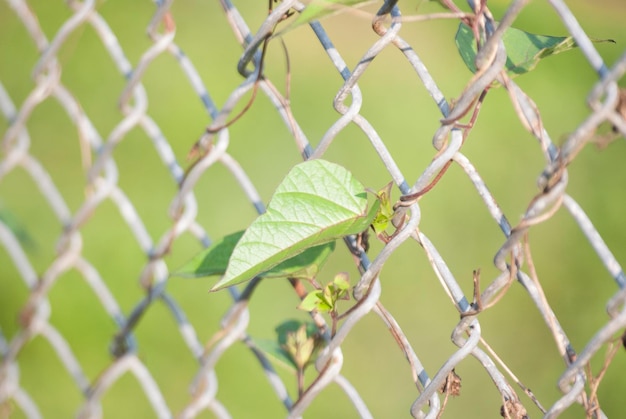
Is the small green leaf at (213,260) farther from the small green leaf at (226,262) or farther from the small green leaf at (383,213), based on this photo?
the small green leaf at (383,213)

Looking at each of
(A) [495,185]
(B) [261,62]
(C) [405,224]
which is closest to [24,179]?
(A) [495,185]

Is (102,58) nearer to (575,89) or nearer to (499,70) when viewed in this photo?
(575,89)

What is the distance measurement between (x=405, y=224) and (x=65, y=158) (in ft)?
7.80

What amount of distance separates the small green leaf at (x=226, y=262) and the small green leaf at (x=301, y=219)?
95 mm

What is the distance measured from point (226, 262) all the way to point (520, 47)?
0.47 meters

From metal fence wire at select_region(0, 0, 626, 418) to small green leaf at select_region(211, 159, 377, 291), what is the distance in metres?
0.06

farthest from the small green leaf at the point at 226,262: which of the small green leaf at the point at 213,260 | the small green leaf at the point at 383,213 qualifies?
the small green leaf at the point at 383,213

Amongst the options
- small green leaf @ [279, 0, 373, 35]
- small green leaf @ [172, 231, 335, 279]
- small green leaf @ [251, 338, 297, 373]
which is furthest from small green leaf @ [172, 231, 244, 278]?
small green leaf @ [279, 0, 373, 35]

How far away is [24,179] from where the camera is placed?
107 inches

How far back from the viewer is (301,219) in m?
0.77

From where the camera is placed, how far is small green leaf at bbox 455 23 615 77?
70 centimetres

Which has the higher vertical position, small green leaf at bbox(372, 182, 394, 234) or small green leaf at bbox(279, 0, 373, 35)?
small green leaf at bbox(279, 0, 373, 35)

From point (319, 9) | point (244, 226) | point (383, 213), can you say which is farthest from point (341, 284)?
point (244, 226)

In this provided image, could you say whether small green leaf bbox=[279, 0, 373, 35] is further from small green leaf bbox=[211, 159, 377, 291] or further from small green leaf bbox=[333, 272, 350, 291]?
small green leaf bbox=[333, 272, 350, 291]
